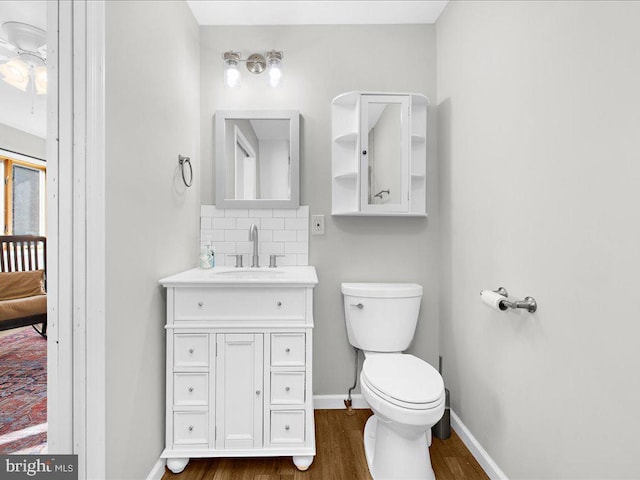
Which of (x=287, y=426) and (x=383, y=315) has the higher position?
(x=383, y=315)

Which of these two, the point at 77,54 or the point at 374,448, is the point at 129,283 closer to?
the point at 77,54

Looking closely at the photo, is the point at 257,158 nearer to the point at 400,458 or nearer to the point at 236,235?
the point at 236,235

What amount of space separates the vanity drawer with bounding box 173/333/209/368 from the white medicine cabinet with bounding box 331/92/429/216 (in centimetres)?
102

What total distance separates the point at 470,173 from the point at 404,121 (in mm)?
488

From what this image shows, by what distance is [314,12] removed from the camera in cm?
185

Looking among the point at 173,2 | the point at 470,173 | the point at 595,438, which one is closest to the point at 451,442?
the point at 595,438

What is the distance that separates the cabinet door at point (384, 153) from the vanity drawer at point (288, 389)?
962mm

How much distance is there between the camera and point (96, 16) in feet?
3.23

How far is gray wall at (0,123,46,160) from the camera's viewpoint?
78cm

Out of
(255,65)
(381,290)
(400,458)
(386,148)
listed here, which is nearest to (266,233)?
(381,290)

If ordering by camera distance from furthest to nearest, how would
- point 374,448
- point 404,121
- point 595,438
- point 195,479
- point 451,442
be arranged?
point 404,121
point 451,442
point 374,448
point 195,479
point 595,438

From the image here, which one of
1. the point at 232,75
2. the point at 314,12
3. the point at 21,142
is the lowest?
the point at 21,142

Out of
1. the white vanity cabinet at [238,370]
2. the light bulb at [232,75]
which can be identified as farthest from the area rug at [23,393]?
the light bulb at [232,75]

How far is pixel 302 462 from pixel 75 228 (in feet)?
4.39
